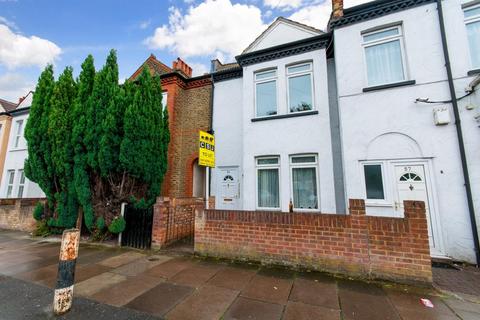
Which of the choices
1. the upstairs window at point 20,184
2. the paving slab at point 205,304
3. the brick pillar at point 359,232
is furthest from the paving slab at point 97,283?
the upstairs window at point 20,184

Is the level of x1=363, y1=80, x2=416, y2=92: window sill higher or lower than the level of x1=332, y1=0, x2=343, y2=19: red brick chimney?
lower

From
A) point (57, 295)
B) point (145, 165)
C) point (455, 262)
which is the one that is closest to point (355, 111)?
point (455, 262)

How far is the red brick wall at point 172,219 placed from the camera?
594 cm

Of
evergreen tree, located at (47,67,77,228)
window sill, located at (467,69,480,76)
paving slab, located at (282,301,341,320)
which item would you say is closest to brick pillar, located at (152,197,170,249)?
evergreen tree, located at (47,67,77,228)

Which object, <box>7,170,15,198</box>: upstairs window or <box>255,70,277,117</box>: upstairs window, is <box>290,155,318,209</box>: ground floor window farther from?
<box>7,170,15,198</box>: upstairs window

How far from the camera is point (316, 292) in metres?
3.45

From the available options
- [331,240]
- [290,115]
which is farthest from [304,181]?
[331,240]

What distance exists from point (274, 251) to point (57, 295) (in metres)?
3.65

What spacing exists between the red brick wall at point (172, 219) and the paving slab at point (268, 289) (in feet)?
7.37

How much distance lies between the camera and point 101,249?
19.8ft

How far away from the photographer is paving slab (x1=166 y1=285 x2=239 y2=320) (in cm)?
285

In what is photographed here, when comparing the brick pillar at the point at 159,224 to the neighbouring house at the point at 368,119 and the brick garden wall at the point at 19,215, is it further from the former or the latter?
the brick garden wall at the point at 19,215

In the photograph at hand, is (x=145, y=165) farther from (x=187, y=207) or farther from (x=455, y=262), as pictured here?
(x=455, y=262)

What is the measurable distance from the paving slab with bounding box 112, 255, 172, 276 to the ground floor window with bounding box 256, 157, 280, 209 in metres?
3.54
